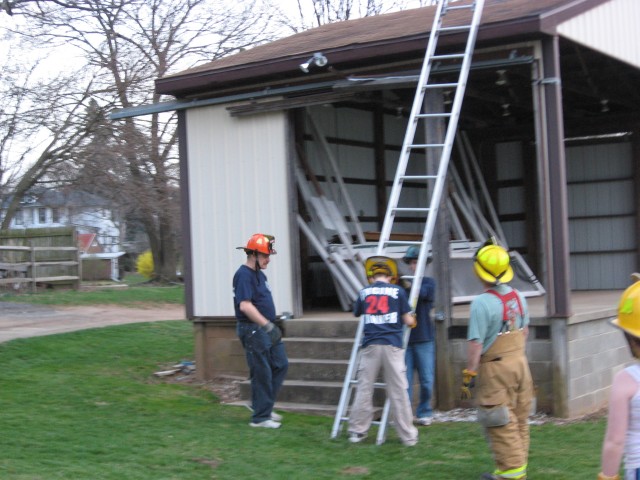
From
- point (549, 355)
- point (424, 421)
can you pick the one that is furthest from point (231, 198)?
point (549, 355)

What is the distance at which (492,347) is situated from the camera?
267 inches

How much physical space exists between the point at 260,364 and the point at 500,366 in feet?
9.33

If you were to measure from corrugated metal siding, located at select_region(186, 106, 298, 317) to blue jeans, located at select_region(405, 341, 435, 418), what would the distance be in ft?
7.51

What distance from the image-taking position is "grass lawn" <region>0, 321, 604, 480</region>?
7113 mm

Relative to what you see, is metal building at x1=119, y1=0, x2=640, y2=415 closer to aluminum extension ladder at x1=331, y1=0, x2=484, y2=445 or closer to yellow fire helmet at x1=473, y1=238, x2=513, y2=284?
aluminum extension ladder at x1=331, y1=0, x2=484, y2=445

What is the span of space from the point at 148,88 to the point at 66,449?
→ 775 inches

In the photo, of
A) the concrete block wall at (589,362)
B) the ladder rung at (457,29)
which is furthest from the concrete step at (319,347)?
the ladder rung at (457,29)

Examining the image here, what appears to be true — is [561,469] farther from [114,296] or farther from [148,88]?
[148,88]

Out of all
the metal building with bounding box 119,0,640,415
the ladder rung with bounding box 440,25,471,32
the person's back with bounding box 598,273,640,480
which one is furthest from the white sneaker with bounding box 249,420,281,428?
the person's back with bounding box 598,273,640,480

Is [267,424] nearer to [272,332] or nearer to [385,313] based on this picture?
[272,332]

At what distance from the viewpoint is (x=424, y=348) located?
9188 mm

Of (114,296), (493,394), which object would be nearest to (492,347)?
(493,394)

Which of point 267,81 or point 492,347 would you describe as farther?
point 267,81

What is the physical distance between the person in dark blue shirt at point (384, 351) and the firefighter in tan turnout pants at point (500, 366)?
1251mm
